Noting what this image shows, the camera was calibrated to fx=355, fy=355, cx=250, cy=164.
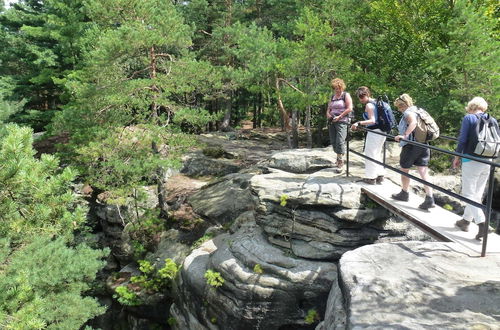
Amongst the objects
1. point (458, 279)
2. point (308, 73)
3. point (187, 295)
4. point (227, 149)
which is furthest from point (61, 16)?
point (458, 279)

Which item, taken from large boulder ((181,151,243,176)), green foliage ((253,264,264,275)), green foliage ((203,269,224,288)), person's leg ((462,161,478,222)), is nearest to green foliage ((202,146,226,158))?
large boulder ((181,151,243,176))

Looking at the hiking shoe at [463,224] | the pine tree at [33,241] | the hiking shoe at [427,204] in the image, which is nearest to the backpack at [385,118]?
the hiking shoe at [427,204]

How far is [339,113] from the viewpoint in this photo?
778 centimetres

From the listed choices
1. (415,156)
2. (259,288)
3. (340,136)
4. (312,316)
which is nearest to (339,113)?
(340,136)

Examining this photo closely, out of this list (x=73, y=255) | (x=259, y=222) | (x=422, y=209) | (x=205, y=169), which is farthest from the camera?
(x=205, y=169)

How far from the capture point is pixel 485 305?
3.80m

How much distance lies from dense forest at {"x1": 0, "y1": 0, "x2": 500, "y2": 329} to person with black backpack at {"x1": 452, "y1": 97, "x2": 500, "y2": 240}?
5.67 meters

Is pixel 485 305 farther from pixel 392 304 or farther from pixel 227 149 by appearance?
pixel 227 149

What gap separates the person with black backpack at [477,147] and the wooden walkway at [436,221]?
226 mm

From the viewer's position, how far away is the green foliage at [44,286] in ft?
19.9

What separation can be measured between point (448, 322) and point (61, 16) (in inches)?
875

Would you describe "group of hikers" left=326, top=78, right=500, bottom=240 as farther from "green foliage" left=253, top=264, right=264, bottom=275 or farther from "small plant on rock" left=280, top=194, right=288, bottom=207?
"green foliage" left=253, top=264, right=264, bottom=275

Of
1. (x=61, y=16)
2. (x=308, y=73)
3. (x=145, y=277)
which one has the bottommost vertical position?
(x=145, y=277)

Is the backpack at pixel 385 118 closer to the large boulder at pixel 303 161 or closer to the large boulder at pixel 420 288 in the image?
the large boulder at pixel 420 288
